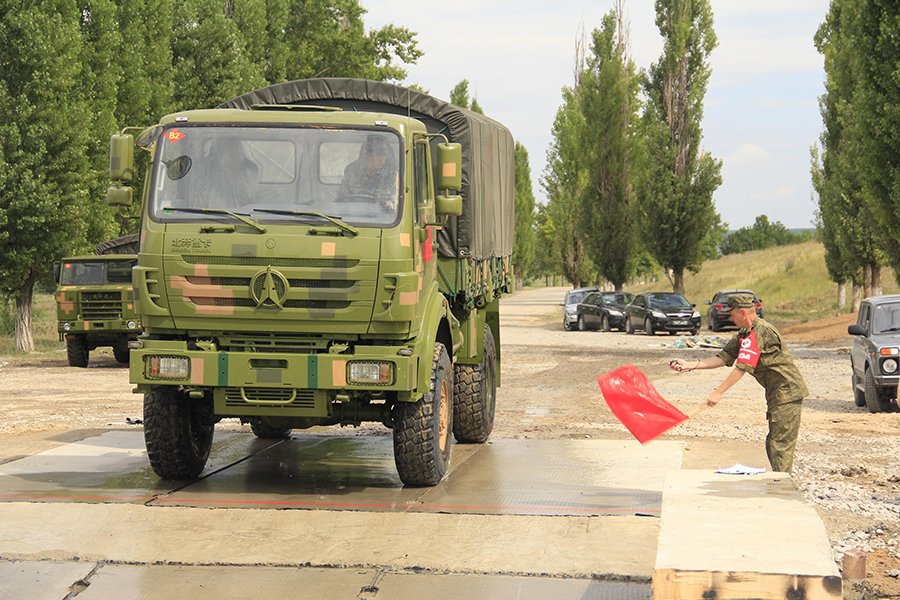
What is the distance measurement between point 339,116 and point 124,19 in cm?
2702

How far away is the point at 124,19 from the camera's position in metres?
32.6

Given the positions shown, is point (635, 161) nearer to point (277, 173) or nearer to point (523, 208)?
point (523, 208)

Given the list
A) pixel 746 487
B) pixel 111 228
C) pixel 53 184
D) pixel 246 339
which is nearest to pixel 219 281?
pixel 246 339

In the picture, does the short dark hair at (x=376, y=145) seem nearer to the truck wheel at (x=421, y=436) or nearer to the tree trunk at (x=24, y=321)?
the truck wheel at (x=421, y=436)

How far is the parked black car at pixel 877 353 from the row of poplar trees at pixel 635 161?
2991 cm

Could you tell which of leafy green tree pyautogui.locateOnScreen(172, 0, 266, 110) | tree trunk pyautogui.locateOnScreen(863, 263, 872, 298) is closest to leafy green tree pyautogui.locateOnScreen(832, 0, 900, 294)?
tree trunk pyautogui.locateOnScreen(863, 263, 872, 298)

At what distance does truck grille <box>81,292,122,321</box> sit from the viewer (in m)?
22.4

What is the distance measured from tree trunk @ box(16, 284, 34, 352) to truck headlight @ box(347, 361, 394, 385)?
22349 mm

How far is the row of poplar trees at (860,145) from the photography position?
24.3 m

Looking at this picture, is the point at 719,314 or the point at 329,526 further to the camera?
the point at 719,314

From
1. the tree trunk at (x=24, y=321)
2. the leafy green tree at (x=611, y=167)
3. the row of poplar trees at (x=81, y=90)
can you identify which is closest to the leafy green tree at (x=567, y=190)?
the leafy green tree at (x=611, y=167)

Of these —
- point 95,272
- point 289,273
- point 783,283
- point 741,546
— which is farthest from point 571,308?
point 741,546

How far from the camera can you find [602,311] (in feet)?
126

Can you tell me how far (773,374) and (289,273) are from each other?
3911 mm
